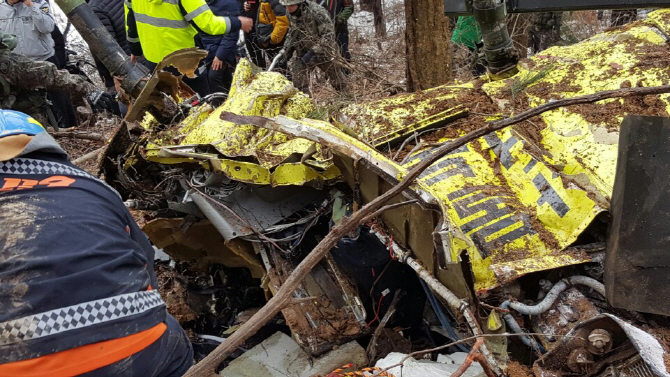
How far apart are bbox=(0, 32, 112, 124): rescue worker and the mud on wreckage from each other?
99.2 inches

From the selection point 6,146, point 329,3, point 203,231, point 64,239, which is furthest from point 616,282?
point 329,3

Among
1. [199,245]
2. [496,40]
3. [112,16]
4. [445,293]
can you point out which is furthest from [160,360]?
[112,16]

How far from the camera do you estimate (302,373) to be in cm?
277

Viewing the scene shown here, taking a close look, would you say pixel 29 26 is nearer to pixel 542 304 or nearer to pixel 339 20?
pixel 339 20

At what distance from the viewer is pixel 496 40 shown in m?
3.20

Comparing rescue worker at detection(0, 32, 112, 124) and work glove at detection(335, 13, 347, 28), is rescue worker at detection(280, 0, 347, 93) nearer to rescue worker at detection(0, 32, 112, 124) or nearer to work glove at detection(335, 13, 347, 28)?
work glove at detection(335, 13, 347, 28)

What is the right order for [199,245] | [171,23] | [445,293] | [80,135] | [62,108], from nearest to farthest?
[445,293], [199,245], [171,23], [80,135], [62,108]

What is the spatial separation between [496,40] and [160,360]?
261cm

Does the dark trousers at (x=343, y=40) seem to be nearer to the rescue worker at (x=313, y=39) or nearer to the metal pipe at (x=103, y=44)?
the rescue worker at (x=313, y=39)

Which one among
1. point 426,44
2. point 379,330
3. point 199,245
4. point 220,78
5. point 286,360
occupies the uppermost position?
point 426,44

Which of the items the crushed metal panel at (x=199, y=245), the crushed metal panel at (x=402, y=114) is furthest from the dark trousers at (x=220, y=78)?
the crushed metal panel at (x=402, y=114)

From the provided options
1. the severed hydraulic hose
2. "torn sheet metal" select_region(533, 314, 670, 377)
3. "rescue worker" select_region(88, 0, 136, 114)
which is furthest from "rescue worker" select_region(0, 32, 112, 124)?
"torn sheet metal" select_region(533, 314, 670, 377)

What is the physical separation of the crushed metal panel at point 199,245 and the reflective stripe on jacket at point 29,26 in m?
4.17

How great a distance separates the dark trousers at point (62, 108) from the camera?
700 centimetres
